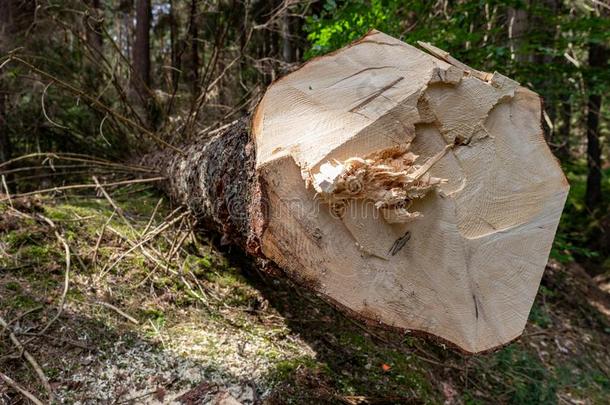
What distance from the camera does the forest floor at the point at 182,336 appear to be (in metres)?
1.66

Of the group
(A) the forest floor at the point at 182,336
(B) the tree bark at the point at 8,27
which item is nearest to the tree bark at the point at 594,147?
(A) the forest floor at the point at 182,336

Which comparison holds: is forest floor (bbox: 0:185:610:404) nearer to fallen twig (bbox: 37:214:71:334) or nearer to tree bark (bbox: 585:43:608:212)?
fallen twig (bbox: 37:214:71:334)

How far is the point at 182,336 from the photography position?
74.2 inches

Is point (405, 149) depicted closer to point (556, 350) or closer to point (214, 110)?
point (556, 350)

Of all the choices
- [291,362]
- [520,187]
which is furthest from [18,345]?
[520,187]

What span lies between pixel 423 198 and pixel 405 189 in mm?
148

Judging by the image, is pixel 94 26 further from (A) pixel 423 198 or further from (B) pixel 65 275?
(A) pixel 423 198

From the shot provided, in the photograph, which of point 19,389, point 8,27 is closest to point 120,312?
point 19,389

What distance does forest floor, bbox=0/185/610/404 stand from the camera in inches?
65.2

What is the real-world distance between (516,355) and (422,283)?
213 centimetres

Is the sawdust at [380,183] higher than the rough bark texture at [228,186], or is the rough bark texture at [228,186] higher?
the sawdust at [380,183]

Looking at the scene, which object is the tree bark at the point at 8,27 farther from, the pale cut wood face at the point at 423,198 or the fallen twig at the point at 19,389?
the pale cut wood face at the point at 423,198

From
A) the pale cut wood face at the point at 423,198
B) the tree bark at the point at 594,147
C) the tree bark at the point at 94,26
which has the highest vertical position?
the tree bark at the point at 94,26

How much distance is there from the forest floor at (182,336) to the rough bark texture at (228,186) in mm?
238
